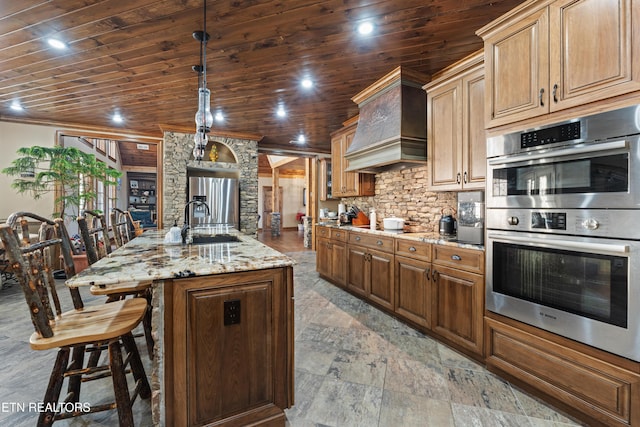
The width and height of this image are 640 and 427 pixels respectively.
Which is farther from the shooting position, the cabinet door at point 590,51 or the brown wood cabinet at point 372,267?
the brown wood cabinet at point 372,267

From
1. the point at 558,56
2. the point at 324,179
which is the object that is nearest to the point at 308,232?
the point at 324,179

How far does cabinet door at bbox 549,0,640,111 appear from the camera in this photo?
4.35 feet

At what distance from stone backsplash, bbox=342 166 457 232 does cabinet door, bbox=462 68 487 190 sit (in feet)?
1.81

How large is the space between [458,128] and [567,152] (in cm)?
106

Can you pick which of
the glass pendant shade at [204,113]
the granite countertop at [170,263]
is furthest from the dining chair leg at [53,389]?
the glass pendant shade at [204,113]

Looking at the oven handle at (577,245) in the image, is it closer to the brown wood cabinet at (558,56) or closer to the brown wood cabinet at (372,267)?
the brown wood cabinet at (558,56)

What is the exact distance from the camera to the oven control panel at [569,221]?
52.4 inches

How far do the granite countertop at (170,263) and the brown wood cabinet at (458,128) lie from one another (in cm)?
183

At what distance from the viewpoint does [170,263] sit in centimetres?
140

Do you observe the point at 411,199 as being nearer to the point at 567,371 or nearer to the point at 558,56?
the point at 558,56

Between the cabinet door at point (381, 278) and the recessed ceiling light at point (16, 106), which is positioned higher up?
the recessed ceiling light at point (16, 106)

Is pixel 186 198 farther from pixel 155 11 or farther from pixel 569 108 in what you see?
pixel 569 108

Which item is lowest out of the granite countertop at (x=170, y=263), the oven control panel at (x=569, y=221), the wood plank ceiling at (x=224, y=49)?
the granite countertop at (x=170, y=263)

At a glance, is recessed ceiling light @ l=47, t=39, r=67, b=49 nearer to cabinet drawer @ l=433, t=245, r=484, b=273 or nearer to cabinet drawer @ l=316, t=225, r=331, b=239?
cabinet drawer @ l=316, t=225, r=331, b=239
